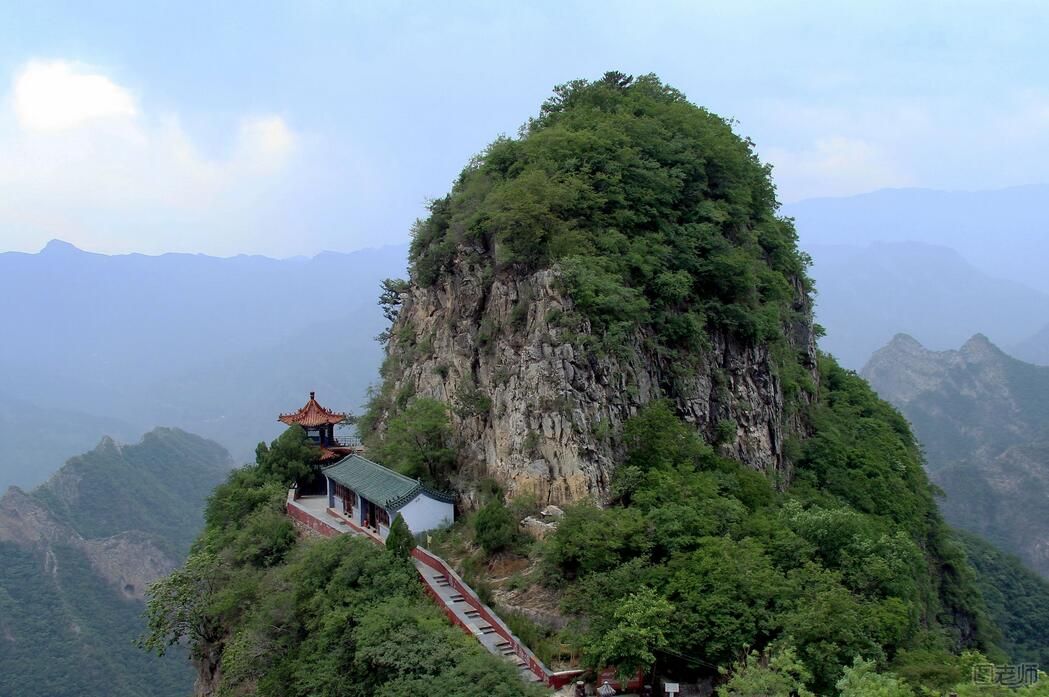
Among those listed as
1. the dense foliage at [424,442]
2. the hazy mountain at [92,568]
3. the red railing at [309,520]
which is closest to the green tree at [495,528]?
the dense foliage at [424,442]

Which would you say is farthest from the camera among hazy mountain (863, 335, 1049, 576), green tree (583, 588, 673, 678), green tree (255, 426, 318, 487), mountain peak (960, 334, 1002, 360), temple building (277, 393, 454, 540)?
mountain peak (960, 334, 1002, 360)

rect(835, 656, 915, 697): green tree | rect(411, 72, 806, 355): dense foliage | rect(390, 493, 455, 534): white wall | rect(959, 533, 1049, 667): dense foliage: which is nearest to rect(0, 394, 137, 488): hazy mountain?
rect(411, 72, 806, 355): dense foliage

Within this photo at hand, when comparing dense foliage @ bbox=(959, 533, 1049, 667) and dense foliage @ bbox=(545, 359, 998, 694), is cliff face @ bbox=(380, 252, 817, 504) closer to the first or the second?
dense foliage @ bbox=(545, 359, 998, 694)

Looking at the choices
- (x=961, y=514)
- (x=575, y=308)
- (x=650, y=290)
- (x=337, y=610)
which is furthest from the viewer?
(x=961, y=514)

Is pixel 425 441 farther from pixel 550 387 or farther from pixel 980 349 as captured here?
pixel 980 349

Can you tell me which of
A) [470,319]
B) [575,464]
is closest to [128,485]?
[470,319]

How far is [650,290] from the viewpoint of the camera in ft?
74.7

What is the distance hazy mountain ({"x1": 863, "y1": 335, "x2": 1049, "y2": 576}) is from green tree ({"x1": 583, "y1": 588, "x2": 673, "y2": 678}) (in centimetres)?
5691

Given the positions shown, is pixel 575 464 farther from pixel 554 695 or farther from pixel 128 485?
pixel 128 485

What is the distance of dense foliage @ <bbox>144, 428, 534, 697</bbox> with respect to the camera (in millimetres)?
15461

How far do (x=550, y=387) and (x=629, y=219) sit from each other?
5968 millimetres

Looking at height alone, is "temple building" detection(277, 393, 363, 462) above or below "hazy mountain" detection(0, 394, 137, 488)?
below

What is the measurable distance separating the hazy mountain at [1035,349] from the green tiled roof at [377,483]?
589ft

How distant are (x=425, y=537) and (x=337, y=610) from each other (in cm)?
395
